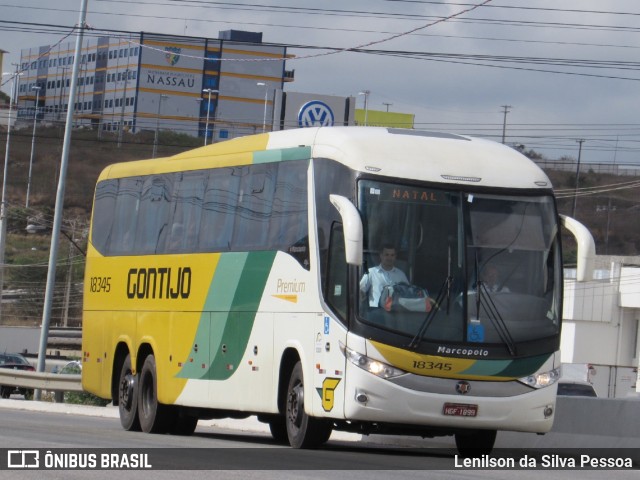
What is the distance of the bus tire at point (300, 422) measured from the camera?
51.2 ft

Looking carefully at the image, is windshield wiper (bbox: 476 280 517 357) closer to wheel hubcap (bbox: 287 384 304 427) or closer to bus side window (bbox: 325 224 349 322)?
bus side window (bbox: 325 224 349 322)

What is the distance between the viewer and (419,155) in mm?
15617

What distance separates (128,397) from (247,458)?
307 inches

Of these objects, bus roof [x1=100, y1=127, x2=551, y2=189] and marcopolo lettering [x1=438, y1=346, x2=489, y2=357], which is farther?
bus roof [x1=100, y1=127, x2=551, y2=189]

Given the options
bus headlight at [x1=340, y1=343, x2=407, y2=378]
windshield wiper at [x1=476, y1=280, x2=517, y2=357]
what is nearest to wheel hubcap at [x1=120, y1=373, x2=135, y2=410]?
bus headlight at [x1=340, y1=343, x2=407, y2=378]

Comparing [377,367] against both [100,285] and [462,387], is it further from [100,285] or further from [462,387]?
[100,285]

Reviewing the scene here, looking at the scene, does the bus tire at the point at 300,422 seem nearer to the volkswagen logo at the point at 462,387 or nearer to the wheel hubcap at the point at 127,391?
the volkswagen logo at the point at 462,387

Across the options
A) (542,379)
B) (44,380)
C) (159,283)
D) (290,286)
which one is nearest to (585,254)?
(542,379)

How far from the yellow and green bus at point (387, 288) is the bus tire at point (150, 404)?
6.11ft

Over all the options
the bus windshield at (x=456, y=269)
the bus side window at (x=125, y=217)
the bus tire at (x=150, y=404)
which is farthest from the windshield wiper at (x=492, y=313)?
the bus side window at (x=125, y=217)

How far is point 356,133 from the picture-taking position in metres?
15.9

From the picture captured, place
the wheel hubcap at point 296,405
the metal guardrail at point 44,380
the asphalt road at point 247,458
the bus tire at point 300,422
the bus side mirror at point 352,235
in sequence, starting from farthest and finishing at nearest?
the metal guardrail at point 44,380
the wheel hubcap at point 296,405
the bus tire at point 300,422
the bus side mirror at point 352,235
the asphalt road at point 247,458

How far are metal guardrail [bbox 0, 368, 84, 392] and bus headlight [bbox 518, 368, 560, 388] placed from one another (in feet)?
50.6

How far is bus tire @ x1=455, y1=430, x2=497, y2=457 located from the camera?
1648 centimetres
